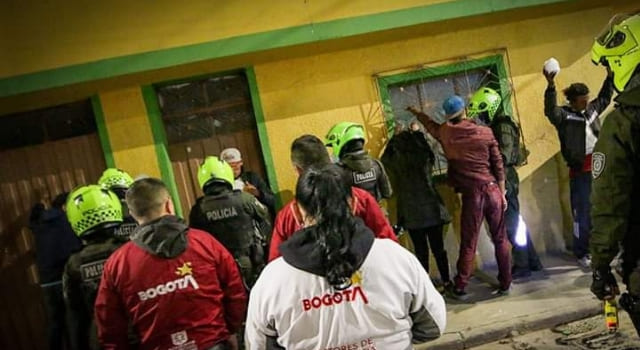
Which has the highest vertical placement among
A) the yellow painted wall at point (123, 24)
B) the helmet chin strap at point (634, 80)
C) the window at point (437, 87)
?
the yellow painted wall at point (123, 24)

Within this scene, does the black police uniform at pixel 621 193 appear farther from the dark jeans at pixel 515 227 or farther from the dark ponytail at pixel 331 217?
the dark jeans at pixel 515 227

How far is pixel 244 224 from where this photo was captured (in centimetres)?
441

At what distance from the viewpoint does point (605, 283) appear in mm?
2744

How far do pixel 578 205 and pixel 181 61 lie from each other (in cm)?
474

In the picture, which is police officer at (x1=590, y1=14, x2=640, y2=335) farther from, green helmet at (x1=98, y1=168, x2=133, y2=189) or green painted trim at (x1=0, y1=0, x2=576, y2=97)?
green helmet at (x1=98, y1=168, x2=133, y2=189)

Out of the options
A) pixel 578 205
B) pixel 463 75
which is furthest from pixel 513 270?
pixel 463 75

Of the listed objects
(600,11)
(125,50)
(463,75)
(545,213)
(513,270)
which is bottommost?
(513,270)

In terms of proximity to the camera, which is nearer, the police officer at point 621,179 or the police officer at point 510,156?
the police officer at point 621,179

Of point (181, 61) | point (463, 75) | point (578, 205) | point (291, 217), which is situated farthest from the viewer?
point (463, 75)

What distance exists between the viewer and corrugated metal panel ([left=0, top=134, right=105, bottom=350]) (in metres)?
5.68

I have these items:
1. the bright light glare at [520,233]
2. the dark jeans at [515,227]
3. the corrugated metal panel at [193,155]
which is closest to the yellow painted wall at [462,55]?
the corrugated metal panel at [193,155]

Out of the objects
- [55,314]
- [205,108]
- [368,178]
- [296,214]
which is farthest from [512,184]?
[55,314]

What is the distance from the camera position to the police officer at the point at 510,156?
5.51m

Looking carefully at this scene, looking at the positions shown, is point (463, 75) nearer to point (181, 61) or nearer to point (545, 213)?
point (545, 213)
